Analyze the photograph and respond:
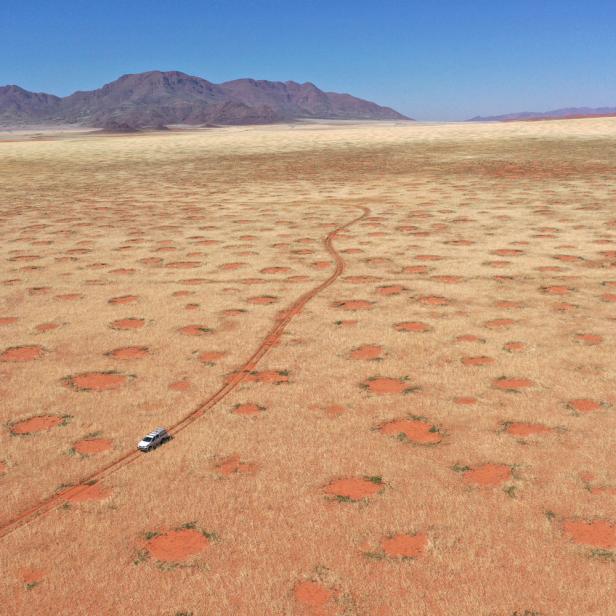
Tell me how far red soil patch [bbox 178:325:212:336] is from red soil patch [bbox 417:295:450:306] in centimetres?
184

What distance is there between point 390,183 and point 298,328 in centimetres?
998

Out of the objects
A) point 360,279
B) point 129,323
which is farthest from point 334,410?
point 360,279

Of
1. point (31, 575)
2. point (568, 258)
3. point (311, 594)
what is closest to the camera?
point (311, 594)

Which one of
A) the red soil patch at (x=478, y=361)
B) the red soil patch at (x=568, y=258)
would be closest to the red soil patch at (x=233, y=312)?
the red soil patch at (x=478, y=361)

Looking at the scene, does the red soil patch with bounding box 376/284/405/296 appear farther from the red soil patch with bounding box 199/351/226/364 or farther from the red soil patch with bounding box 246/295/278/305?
the red soil patch with bounding box 199/351/226/364

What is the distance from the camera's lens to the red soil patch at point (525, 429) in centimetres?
332

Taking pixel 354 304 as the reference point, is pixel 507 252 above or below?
above

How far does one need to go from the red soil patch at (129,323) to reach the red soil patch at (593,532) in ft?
11.4

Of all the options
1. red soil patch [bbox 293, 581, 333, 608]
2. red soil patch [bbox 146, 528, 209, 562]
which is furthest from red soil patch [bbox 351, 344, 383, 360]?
red soil patch [bbox 293, 581, 333, 608]

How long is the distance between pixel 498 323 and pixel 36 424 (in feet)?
10.8

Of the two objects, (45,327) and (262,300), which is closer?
(45,327)

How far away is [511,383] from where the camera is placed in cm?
389

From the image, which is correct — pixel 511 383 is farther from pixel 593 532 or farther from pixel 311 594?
pixel 311 594

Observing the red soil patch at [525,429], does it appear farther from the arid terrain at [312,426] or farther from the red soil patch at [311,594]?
the red soil patch at [311,594]
